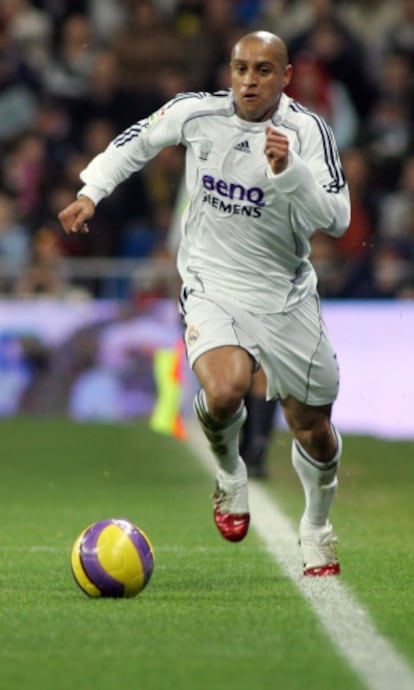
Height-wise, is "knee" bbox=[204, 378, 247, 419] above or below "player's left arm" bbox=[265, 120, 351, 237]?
below

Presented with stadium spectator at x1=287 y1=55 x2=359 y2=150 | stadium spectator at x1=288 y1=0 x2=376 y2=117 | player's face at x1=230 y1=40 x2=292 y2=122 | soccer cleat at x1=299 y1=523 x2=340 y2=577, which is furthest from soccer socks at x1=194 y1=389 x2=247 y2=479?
stadium spectator at x1=288 y1=0 x2=376 y2=117

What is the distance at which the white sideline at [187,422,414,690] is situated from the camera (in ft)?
16.4

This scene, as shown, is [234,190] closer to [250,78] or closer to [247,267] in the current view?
[247,267]

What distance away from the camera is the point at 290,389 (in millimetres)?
7203

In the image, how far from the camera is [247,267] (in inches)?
286

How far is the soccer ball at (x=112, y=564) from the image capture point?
6.51 m

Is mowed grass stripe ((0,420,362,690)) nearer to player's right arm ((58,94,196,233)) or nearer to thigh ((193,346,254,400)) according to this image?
thigh ((193,346,254,400))

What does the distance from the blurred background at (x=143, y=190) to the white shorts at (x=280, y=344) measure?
749cm

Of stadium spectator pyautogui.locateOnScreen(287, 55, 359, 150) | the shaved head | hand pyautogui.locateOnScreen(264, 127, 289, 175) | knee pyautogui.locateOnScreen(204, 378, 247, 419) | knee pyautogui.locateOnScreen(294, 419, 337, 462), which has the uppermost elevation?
the shaved head

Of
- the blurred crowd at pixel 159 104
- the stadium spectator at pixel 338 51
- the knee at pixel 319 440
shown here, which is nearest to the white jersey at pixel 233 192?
→ the knee at pixel 319 440

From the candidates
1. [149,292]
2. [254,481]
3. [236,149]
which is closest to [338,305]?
[149,292]

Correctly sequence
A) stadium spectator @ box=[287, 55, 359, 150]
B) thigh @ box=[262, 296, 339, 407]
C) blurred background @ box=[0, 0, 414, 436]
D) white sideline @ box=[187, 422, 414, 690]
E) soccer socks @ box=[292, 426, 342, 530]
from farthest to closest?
stadium spectator @ box=[287, 55, 359, 150] < blurred background @ box=[0, 0, 414, 436] < soccer socks @ box=[292, 426, 342, 530] < thigh @ box=[262, 296, 339, 407] < white sideline @ box=[187, 422, 414, 690]

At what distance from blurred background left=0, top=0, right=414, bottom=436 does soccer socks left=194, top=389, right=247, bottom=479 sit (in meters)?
7.34

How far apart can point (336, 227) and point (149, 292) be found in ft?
30.8
